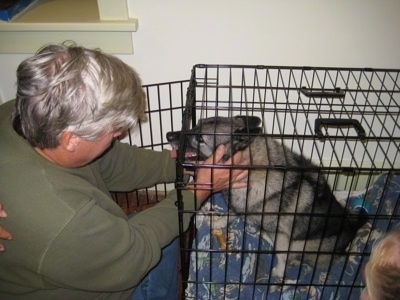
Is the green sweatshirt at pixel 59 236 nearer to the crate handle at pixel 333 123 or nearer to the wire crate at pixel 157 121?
the crate handle at pixel 333 123

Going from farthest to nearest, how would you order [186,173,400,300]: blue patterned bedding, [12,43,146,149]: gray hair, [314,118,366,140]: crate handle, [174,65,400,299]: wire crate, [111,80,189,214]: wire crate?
[111,80,189,214]: wire crate
[174,65,400,299]: wire crate
[186,173,400,300]: blue patterned bedding
[314,118,366,140]: crate handle
[12,43,146,149]: gray hair

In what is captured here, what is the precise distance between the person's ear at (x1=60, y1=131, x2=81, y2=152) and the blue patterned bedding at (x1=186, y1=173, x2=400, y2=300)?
66cm

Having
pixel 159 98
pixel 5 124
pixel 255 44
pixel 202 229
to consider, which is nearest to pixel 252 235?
pixel 202 229

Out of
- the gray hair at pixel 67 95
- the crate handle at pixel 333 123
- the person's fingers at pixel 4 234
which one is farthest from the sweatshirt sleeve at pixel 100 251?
the crate handle at pixel 333 123

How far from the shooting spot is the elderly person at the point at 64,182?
2.71ft

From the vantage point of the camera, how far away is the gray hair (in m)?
0.82

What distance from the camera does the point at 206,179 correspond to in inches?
45.2

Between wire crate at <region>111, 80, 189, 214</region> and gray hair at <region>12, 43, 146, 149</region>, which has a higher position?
gray hair at <region>12, 43, 146, 149</region>

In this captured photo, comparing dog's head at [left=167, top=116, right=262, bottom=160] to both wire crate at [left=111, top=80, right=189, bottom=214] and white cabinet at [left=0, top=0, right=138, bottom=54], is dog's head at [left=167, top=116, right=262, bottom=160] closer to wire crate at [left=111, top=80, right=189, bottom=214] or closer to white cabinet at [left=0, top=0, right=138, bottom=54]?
wire crate at [left=111, top=80, right=189, bottom=214]

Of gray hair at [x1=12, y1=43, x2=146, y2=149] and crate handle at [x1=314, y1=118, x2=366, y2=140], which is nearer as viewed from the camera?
gray hair at [x1=12, y1=43, x2=146, y2=149]

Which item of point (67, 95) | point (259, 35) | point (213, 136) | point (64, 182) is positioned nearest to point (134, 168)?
point (213, 136)

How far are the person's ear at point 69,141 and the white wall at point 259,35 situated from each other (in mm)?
1023

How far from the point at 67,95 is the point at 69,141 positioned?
0.45 feet

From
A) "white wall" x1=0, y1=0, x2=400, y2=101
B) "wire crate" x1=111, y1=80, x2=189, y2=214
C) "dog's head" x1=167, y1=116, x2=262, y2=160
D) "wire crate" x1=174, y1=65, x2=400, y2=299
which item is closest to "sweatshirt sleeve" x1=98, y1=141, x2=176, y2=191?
"dog's head" x1=167, y1=116, x2=262, y2=160
